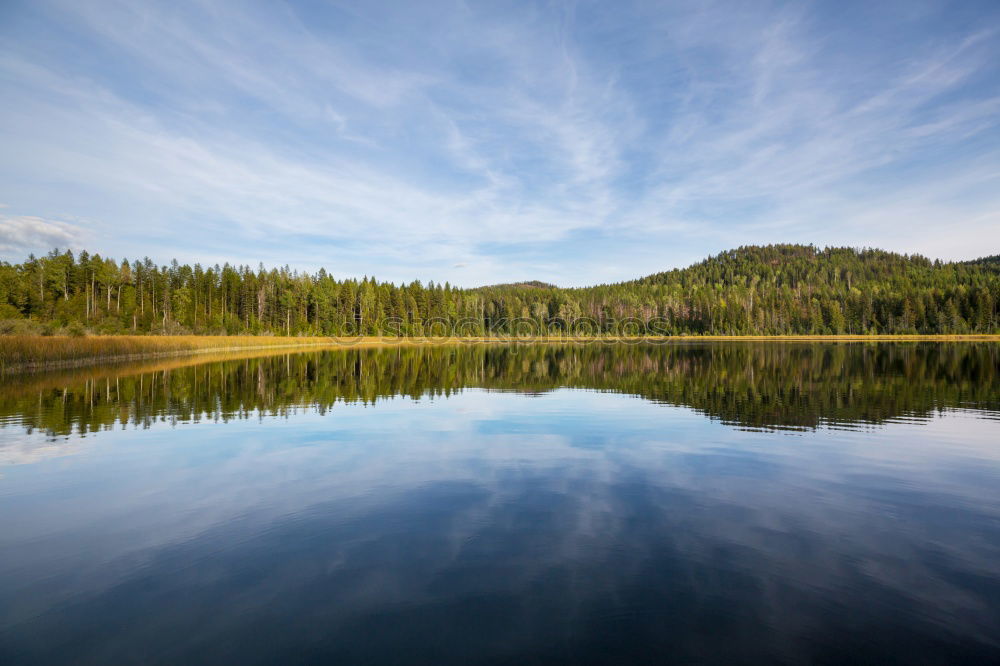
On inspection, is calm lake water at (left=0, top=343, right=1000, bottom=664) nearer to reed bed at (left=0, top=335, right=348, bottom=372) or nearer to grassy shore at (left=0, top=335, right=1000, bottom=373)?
reed bed at (left=0, top=335, right=348, bottom=372)

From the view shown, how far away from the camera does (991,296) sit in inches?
5325

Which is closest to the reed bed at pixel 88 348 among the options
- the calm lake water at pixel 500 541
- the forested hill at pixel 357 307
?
the forested hill at pixel 357 307

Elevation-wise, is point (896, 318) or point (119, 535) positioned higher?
point (896, 318)

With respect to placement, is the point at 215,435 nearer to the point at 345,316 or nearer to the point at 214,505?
the point at 214,505

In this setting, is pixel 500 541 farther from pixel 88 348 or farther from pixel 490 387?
pixel 88 348

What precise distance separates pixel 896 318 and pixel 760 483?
7173 inches

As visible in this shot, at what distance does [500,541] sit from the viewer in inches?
353

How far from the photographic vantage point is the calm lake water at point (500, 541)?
6121 millimetres

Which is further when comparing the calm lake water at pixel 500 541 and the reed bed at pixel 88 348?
the reed bed at pixel 88 348

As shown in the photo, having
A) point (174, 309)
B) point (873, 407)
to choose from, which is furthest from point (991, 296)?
point (174, 309)

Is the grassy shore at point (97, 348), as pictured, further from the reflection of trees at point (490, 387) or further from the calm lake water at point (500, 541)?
the calm lake water at point (500, 541)

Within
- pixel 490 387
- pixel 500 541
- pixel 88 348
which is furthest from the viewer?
pixel 88 348

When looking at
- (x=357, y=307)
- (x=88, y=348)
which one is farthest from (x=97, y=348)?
(x=357, y=307)

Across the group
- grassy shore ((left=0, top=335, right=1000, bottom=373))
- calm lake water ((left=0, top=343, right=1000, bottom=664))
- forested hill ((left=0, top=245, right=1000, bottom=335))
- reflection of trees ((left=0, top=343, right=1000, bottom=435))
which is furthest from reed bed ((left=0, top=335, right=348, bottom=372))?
calm lake water ((left=0, top=343, right=1000, bottom=664))
